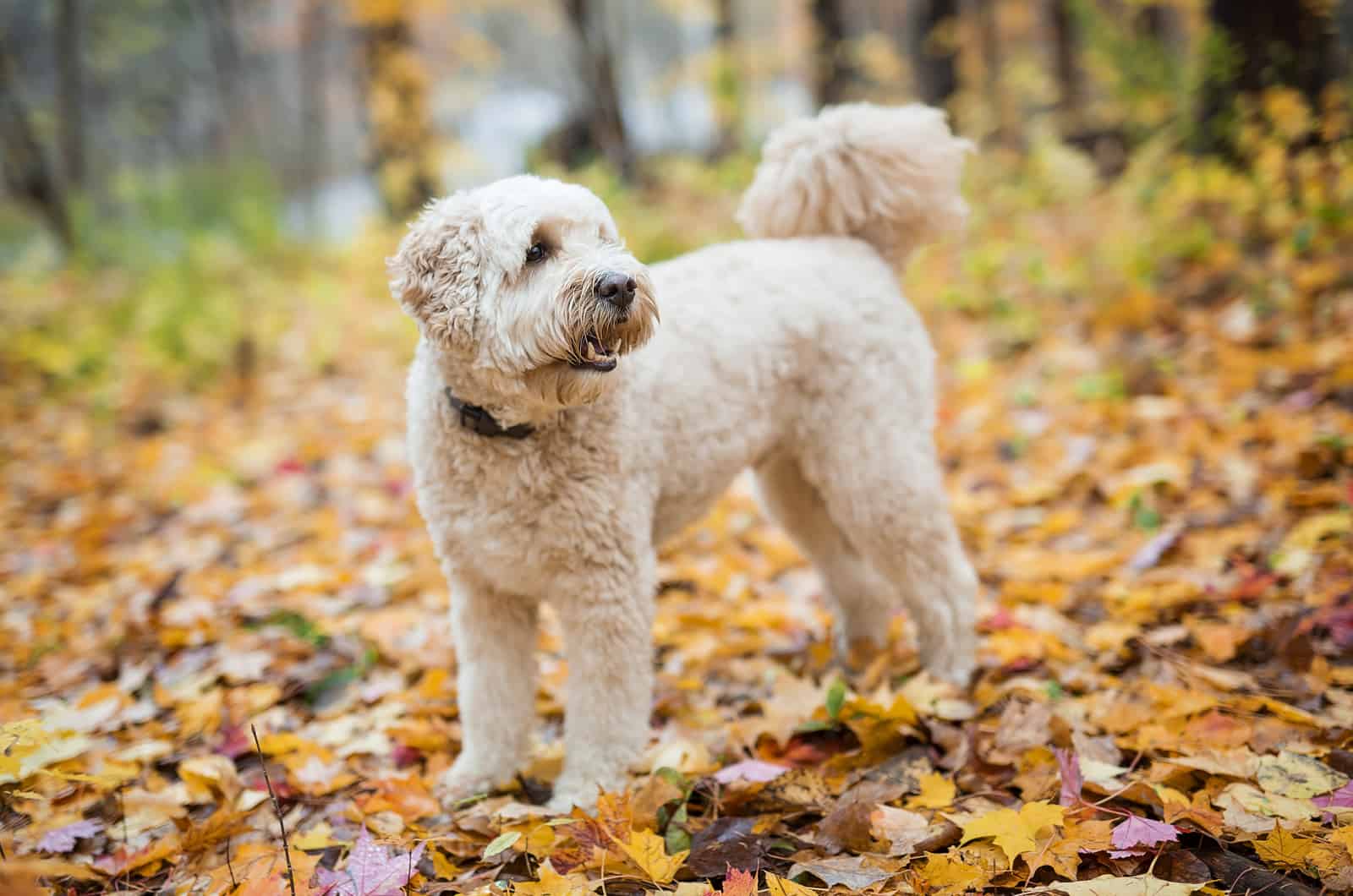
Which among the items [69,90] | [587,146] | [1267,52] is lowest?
[1267,52]

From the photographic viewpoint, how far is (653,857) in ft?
7.25

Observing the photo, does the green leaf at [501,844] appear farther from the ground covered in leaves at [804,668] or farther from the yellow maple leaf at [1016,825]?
the yellow maple leaf at [1016,825]

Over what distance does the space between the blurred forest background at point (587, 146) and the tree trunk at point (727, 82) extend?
0.07m

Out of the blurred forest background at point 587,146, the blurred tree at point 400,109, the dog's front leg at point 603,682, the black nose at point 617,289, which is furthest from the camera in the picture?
the blurred tree at point 400,109

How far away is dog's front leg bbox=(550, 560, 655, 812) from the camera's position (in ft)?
9.18

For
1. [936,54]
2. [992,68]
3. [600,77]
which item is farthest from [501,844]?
[992,68]

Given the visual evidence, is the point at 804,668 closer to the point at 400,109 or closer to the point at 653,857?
the point at 653,857

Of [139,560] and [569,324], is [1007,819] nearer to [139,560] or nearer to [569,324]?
[569,324]

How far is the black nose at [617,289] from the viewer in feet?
7.93

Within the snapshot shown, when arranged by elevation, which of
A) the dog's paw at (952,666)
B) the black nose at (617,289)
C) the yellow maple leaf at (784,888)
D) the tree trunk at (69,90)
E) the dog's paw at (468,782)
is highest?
A: the tree trunk at (69,90)

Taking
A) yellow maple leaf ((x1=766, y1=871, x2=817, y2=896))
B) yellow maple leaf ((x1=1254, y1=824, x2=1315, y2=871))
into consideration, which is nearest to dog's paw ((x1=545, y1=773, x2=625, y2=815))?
yellow maple leaf ((x1=766, y1=871, x2=817, y2=896))

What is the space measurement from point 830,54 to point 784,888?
36.7 feet

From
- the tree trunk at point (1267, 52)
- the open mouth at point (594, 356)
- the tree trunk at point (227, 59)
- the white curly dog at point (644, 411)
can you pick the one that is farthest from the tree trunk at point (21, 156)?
the tree trunk at point (1267, 52)

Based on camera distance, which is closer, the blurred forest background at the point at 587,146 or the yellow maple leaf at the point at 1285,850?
the yellow maple leaf at the point at 1285,850
